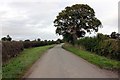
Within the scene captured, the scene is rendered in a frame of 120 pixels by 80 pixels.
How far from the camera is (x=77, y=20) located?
221 feet

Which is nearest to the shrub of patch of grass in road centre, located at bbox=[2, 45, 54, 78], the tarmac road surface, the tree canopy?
patch of grass in road centre, located at bbox=[2, 45, 54, 78]

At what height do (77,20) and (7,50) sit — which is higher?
(77,20)

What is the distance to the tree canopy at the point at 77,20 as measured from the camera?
67250 mm

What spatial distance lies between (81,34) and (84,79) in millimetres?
57497

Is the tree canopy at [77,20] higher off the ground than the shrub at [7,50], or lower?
higher

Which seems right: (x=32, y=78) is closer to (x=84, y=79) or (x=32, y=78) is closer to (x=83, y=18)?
(x=84, y=79)

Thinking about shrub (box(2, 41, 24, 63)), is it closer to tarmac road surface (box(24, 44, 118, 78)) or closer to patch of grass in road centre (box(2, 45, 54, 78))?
patch of grass in road centre (box(2, 45, 54, 78))

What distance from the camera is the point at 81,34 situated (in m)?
70.1

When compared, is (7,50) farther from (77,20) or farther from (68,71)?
(77,20)

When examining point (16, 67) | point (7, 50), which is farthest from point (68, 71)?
point (7, 50)

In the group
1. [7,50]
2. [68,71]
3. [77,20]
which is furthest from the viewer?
[77,20]

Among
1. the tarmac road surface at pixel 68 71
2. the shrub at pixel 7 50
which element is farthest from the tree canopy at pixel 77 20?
the tarmac road surface at pixel 68 71

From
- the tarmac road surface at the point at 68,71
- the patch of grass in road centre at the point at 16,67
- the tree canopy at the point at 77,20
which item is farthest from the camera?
the tree canopy at the point at 77,20

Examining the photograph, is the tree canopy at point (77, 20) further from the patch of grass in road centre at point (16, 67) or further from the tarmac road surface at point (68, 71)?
the tarmac road surface at point (68, 71)
